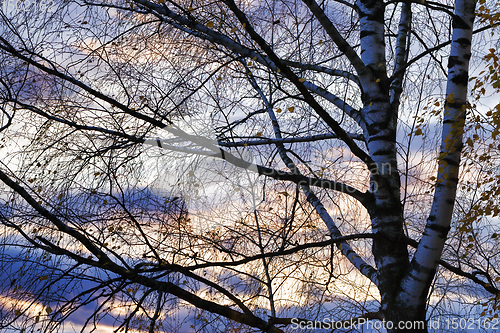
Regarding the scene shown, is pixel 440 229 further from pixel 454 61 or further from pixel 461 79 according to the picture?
pixel 454 61

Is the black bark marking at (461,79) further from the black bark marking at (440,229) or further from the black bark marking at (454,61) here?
the black bark marking at (440,229)

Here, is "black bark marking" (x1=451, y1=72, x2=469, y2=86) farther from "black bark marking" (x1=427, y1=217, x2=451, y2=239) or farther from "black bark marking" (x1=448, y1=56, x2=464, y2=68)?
"black bark marking" (x1=427, y1=217, x2=451, y2=239)

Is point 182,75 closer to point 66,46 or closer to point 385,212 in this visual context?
point 66,46

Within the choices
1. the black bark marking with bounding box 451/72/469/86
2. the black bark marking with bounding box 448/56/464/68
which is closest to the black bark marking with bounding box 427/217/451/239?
the black bark marking with bounding box 451/72/469/86

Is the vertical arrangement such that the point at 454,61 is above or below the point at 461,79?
above

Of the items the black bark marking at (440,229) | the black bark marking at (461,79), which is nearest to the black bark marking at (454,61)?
the black bark marking at (461,79)

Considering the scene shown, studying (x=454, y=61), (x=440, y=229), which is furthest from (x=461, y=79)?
(x=440, y=229)

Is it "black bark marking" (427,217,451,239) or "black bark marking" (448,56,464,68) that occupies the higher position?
"black bark marking" (448,56,464,68)

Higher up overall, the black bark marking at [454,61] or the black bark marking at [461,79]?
the black bark marking at [454,61]

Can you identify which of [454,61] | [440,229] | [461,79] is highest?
[454,61]

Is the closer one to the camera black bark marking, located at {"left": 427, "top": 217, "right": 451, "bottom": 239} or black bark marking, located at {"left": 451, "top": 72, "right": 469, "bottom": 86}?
black bark marking, located at {"left": 427, "top": 217, "right": 451, "bottom": 239}

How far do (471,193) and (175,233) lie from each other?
11.8 ft

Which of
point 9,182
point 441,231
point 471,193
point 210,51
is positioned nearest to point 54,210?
point 9,182

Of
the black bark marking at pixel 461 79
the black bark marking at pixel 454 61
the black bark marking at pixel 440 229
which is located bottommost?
the black bark marking at pixel 440 229
